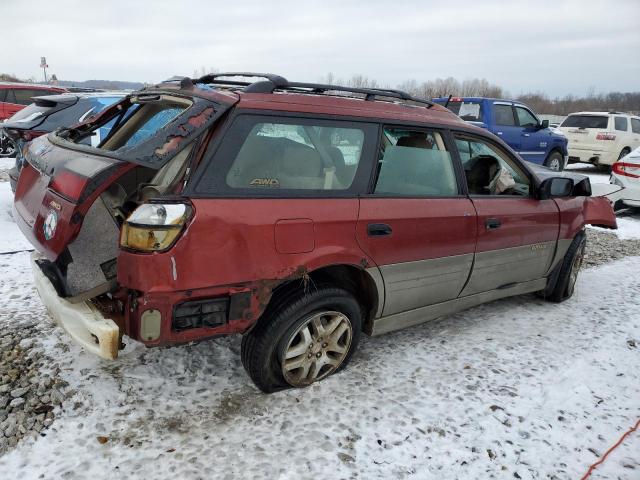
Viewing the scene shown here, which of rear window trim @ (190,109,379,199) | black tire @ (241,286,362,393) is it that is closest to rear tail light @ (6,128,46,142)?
rear window trim @ (190,109,379,199)

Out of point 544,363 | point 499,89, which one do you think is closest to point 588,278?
point 544,363

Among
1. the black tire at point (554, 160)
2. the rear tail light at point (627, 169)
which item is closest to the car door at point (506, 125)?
the black tire at point (554, 160)

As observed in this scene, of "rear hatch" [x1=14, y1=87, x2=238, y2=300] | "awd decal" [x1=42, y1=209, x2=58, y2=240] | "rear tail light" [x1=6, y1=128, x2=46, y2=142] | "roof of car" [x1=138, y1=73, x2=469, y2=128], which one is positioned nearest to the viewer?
"rear hatch" [x1=14, y1=87, x2=238, y2=300]

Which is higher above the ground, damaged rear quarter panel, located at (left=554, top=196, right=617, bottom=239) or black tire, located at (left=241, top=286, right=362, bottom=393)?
damaged rear quarter panel, located at (left=554, top=196, right=617, bottom=239)

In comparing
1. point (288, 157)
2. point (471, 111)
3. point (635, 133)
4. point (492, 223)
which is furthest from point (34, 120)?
point (635, 133)

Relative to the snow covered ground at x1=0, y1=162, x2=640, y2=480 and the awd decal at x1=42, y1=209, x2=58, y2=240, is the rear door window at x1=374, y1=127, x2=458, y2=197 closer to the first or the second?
the snow covered ground at x1=0, y1=162, x2=640, y2=480

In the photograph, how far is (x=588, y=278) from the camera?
541 cm

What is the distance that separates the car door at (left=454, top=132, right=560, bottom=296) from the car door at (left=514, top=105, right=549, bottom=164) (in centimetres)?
764

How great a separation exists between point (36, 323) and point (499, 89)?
6465 cm

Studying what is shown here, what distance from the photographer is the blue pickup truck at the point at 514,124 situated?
10398 mm

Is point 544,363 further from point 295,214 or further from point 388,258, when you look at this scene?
point 295,214

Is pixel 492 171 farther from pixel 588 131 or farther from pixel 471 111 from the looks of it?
pixel 588 131

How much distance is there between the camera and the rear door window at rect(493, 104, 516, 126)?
34.7ft

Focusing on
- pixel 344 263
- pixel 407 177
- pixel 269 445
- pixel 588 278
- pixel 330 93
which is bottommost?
pixel 269 445
